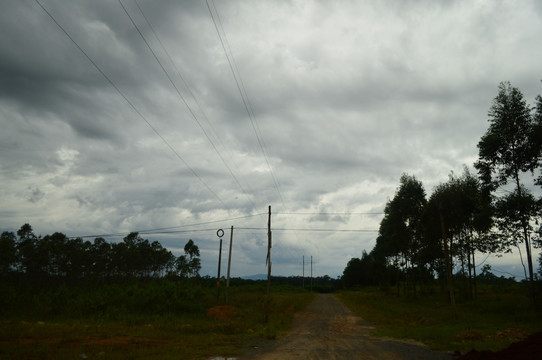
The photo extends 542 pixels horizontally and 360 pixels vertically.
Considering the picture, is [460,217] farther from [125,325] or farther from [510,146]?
[125,325]

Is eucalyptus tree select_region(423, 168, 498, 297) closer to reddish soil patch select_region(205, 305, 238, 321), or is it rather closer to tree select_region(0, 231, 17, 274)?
reddish soil patch select_region(205, 305, 238, 321)

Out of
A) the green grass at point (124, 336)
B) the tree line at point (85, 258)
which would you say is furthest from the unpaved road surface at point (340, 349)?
the tree line at point (85, 258)

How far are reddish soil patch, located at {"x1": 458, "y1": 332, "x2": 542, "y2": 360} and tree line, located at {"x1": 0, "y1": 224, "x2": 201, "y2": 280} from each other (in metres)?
66.3

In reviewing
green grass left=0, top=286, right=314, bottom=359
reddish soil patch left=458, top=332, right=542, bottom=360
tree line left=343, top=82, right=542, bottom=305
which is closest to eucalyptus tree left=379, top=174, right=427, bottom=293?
tree line left=343, top=82, right=542, bottom=305

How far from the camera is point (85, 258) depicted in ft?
273

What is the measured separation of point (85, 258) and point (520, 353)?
93.4m

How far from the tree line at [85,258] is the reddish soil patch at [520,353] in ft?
218

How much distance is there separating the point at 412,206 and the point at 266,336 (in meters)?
36.5

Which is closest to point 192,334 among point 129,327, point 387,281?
point 129,327

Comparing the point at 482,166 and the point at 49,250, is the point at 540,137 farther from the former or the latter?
the point at 49,250

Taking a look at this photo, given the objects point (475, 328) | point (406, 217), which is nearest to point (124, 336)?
point (475, 328)

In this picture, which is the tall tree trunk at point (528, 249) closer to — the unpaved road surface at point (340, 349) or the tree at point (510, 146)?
the tree at point (510, 146)

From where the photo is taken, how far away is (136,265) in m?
97.6

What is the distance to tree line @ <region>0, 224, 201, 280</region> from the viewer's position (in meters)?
66.8
